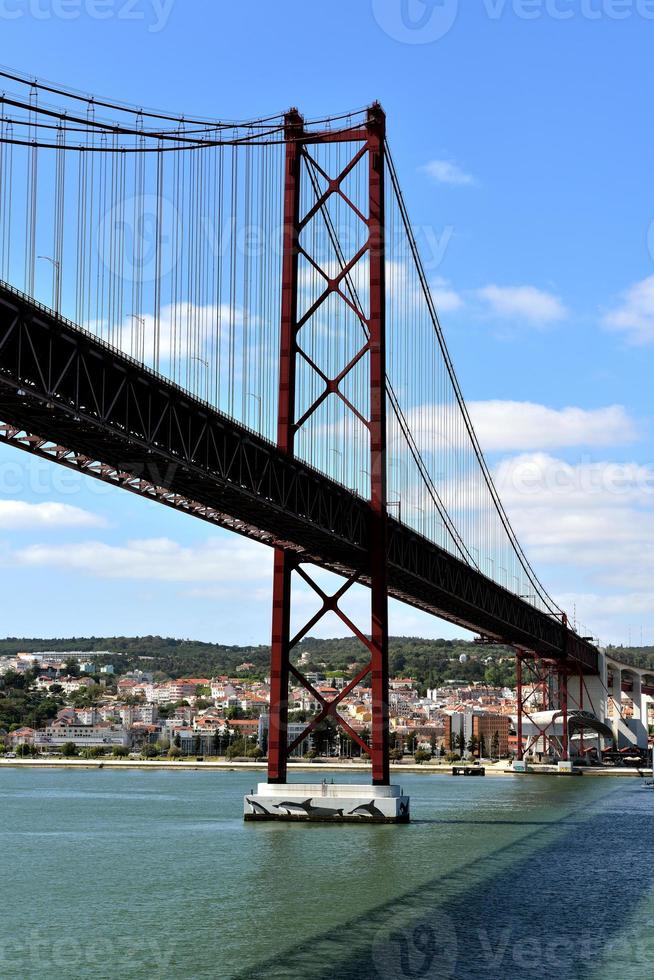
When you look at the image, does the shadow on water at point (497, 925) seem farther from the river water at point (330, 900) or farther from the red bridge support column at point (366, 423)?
the red bridge support column at point (366, 423)

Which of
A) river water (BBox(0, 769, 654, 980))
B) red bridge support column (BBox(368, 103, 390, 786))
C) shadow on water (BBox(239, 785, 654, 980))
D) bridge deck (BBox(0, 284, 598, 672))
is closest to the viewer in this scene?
shadow on water (BBox(239, 785, 654, 980))

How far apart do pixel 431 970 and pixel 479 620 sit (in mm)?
50389

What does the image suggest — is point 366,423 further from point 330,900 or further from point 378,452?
point 330,900

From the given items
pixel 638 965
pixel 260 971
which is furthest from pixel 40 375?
pixel 638 965

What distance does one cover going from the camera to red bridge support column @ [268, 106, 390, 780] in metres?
45.9

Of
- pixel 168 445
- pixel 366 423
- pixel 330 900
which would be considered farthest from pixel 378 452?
pixel 330 900

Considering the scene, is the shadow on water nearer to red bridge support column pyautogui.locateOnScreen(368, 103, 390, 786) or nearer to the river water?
the river water

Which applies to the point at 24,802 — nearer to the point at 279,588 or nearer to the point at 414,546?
the point at 414,546

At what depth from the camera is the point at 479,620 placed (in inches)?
2874

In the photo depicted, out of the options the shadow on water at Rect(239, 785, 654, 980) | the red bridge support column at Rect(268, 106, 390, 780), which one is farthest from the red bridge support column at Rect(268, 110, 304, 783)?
the shadow on water at Rect(239, 785, 654, 980)

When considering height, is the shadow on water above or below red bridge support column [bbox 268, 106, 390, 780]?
below

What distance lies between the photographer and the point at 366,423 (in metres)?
47.2

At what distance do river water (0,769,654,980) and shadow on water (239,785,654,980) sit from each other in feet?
0.20

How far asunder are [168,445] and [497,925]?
1432 centimetres
